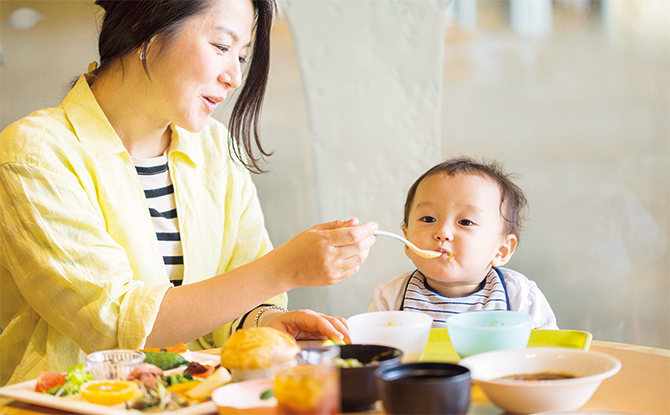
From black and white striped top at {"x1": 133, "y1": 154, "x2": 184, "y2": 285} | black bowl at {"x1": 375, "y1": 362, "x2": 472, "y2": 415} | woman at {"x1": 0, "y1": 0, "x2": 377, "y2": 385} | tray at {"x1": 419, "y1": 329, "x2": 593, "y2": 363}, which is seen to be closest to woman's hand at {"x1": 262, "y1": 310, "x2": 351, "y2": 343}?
woman at {"x1": 0, "y1": 0, "x2": 377, "y2": 385}

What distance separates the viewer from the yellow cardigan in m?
1.29

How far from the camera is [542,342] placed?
1.13 m

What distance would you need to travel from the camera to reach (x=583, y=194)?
2.49 m

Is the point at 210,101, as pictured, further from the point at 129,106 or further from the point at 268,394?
the point at 268,394

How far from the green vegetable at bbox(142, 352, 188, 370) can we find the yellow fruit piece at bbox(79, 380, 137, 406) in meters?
0.11

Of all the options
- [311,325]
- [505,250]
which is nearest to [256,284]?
[311,325]

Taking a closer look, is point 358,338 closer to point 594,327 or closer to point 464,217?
point 464,217

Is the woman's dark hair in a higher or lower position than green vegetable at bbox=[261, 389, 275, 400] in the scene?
Result: higher

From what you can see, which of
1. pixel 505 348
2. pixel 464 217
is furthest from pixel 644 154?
pixel 505 348

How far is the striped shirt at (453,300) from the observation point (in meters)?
1.52

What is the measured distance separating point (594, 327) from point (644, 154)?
30.5 inches

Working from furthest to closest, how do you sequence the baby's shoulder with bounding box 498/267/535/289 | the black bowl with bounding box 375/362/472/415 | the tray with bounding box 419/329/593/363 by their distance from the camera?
the baby's shoulder with bounding box 498/267/535/289
the tray with bounding box 419/329/593/363
the black bowl with bounding box 375/362/472/415

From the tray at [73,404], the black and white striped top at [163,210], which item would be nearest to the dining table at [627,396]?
the tray at [73,404]

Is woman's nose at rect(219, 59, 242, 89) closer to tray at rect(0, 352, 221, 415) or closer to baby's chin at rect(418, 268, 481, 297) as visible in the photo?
baby's chin at rect(418, 268, 481, 297)
